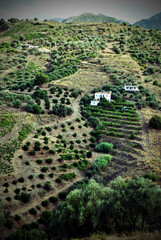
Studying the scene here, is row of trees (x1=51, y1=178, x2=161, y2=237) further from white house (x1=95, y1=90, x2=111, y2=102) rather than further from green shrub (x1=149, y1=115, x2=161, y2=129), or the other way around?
white house (x1=95, y1=90, x2=111, y2=102)

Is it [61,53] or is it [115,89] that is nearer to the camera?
[115,89]

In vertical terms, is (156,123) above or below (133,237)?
above

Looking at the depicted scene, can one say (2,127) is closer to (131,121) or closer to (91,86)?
(131,121)

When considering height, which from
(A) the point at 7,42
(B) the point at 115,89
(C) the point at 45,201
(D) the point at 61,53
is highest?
(A) the point at 7,42

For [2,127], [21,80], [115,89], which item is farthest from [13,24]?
[2,127]

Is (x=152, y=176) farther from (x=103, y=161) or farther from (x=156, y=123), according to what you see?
(x=156, y=123)

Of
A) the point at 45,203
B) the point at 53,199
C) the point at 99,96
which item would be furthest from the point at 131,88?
the point at 45,203

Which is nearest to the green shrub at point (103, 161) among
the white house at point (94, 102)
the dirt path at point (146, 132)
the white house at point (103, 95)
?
the dirt path at point (146, 132)

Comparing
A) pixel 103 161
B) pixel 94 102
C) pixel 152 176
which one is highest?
pixel 94 102

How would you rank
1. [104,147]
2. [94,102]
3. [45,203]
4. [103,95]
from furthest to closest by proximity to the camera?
1. [103,95]
2. [94,102]
3. [104,147]
4. [45,203]

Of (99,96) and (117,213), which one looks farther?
(99,96)
